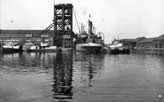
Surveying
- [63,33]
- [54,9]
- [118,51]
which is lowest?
[118,51]

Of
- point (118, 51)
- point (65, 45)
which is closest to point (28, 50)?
point (65, 45)

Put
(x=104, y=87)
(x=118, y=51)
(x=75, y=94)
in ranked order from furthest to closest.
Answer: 1. (x=118, y=51)
2. (x=104, y=87)
3. (x=75, y=94)

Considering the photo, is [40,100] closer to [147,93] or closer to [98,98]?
[98,98]

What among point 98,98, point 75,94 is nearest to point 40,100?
point 75,94

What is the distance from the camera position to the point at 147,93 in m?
11.5

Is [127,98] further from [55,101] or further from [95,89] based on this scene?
[55,101]

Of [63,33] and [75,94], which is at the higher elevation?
[63,33]

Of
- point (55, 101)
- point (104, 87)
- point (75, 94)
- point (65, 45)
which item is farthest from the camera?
point (65, 45)

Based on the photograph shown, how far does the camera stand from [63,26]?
9812 cm

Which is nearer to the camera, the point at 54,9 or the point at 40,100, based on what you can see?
the point at 40,100

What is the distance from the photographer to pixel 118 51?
88.6m

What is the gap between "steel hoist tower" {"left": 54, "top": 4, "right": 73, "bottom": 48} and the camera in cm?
9688

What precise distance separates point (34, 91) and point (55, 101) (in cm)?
271

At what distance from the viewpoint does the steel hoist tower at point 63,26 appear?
96875 millimetres
